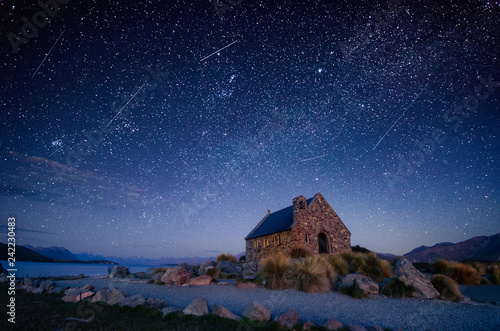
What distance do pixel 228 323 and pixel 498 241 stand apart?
5778 cm

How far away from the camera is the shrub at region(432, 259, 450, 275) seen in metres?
14.8

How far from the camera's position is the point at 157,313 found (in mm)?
7504

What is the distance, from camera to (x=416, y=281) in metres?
10.1

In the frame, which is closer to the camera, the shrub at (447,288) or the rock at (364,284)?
the shrub at (447,288)

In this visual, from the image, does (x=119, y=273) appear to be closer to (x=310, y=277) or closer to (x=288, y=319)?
(x=310, y=277)

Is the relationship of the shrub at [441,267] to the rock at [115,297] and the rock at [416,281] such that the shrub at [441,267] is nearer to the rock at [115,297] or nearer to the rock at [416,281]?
the rock at [416,281]

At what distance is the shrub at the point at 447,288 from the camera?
9477 millimetres

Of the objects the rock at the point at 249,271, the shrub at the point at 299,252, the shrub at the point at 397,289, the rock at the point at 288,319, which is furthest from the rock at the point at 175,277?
the shrub at the point at 299,252

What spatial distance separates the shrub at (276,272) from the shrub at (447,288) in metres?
6.44

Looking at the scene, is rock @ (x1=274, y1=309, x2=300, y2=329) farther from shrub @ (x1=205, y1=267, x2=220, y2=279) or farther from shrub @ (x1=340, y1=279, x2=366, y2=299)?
shrub @ (x1=205, y1=267, x2=220, y2=279)

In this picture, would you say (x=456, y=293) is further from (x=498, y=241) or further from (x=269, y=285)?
(x=498, y=241)

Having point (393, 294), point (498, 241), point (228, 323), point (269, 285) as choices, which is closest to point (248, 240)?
point (269, 285)

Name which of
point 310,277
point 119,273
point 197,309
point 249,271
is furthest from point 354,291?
point 119,273

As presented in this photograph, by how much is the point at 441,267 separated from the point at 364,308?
11254mm
